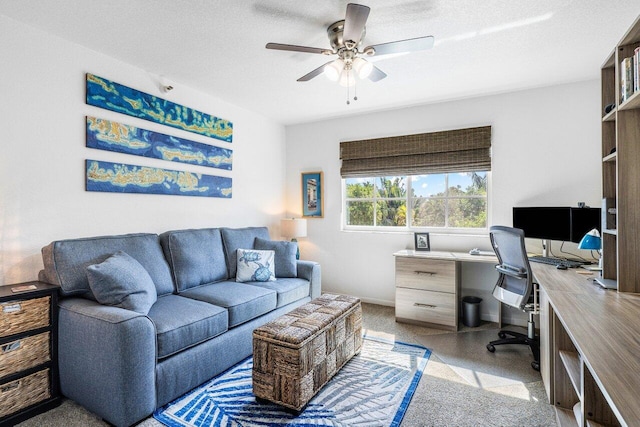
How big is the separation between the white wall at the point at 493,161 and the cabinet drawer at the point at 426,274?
1.53ft

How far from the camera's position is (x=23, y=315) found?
1.83 m

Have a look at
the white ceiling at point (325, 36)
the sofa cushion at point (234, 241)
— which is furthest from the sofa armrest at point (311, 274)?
the white ceiling at point (325, 36)

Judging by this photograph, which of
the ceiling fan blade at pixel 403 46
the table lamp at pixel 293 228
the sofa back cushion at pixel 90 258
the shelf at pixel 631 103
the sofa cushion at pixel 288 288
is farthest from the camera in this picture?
the table lamp at pixel 293 228

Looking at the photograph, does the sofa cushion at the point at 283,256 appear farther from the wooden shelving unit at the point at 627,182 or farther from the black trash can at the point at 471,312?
the wooden shelving unit at the point at 627,182

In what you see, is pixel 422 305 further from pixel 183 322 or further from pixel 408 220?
pixel 183 322

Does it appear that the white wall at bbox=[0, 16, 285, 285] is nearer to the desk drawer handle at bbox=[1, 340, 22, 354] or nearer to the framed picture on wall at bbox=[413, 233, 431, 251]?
the desk drawer handle at bbox=[1, 340, 22, 354]

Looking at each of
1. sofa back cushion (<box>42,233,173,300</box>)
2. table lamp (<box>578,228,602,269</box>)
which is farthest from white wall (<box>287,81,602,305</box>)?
sofa back cushion (<box>42,233,173,300</box>)

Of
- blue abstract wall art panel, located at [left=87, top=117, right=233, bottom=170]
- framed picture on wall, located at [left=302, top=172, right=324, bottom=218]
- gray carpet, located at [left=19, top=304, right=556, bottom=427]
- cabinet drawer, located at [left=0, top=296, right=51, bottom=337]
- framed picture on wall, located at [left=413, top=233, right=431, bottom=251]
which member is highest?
blue abstract wall art panel, located at [left=87, top=117, right=233, bottom=170]

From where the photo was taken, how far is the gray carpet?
1846mm

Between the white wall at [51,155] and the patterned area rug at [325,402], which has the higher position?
the white wall at [51,155]

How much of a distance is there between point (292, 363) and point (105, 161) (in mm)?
2143

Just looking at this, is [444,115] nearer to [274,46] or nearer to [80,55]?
[274,46]

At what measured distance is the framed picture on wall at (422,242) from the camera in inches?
144

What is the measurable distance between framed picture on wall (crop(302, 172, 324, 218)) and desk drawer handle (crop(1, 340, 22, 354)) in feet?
10.5
